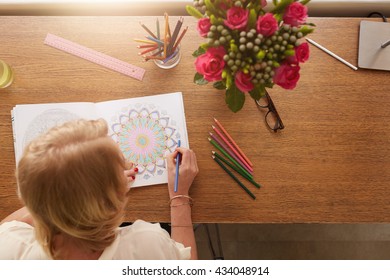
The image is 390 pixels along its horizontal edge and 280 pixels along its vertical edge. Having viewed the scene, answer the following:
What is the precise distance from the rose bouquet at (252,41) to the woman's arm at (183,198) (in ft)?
0.88

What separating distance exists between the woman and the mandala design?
194 millimetres

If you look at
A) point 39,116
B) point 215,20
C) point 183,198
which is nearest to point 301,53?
point 215,20

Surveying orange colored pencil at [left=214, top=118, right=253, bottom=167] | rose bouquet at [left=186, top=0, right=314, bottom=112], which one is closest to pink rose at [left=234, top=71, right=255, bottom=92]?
rose bouquet at [left=186, top=0, right=314, bottom=112]

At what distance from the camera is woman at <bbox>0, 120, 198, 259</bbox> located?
70 centimetres

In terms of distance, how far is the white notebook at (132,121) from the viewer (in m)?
1.05

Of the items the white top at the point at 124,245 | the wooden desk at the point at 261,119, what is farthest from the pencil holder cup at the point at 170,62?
the white top at the point at 124,245

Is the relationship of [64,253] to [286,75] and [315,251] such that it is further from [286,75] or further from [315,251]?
[315,251]

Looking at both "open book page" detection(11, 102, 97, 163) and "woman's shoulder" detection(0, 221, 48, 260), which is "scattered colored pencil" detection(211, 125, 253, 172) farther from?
"woman's shoulder" detection(0, 221, 48, 260)

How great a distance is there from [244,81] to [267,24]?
0.13m

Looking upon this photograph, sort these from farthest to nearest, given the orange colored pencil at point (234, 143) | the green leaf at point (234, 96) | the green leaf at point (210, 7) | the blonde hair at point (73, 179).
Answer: the orange colored pencil at point (234, 143)
the green leaf at point (234, 96)
the green leaf at point (210, 7)
the blonde hair at point (73, 179)

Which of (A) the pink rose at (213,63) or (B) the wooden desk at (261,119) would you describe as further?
(B) the wooden desk at (261,119)

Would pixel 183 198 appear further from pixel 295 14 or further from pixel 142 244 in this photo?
pixel 295 14

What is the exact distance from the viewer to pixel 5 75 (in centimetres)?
107

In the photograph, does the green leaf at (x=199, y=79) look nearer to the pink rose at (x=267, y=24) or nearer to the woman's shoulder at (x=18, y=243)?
the pink rose at (x=267, y=24)
